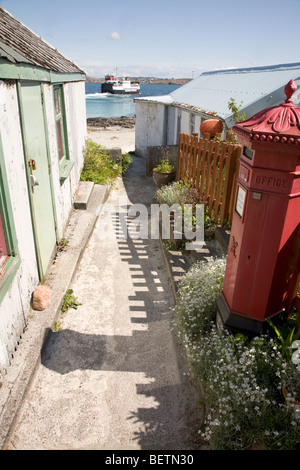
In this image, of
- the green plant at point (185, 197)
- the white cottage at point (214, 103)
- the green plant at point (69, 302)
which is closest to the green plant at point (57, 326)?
the green plant at point (69, 302)

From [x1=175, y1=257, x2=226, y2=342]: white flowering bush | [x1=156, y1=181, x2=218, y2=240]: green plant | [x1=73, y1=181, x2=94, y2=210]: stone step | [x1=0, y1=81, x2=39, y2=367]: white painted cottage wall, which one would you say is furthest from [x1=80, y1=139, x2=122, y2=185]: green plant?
[x1=175, y1=257, x2=226, y2=342]: white flowering bush

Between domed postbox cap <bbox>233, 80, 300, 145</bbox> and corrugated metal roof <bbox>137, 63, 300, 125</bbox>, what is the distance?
441 centimetres

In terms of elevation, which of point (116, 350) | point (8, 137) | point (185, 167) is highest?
point (8, 137)

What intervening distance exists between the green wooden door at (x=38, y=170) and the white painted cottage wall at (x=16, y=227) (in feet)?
0.53

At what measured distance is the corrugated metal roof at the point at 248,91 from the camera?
6594 millimetres

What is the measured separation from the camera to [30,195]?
381cm

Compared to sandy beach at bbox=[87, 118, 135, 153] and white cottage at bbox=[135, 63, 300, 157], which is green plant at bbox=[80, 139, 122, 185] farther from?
sandy beach at bbox=[87, 118, 135, 153]

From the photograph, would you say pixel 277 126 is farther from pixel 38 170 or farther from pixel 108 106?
pixel 108 106

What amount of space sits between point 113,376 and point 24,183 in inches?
88.4

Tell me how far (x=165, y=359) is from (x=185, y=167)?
4565 mm

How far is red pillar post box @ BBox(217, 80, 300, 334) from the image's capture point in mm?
2232

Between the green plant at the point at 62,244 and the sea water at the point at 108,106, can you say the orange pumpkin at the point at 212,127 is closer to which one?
the green plant at the point at 62,244
